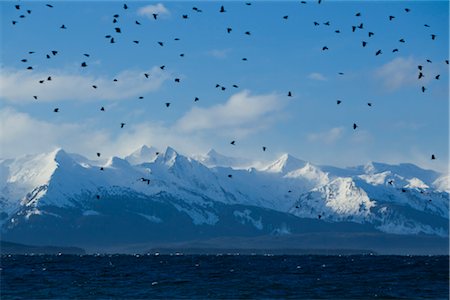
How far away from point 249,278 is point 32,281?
32999 mm

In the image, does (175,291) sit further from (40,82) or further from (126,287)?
(40,82)

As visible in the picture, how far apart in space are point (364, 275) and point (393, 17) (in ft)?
277

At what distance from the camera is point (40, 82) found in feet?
324

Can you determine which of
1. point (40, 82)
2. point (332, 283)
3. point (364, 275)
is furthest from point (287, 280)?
point (40, 82)

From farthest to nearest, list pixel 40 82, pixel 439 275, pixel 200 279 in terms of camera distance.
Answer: pixel 439 275 < pixel 200 279 < pixel 40 82

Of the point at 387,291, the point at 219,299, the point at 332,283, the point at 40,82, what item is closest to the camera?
the point at 40,82

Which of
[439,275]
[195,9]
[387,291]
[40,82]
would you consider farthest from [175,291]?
[439,275]

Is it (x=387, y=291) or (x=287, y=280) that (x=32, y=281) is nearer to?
(x=287, y=280)

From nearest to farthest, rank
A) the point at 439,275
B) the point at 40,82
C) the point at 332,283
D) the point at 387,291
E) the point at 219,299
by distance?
the point at 40,82
the point at 219,299
the point at 387,291
the point at 332,283
the point at 439,275

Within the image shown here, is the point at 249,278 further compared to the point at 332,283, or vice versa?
the point at 249,278

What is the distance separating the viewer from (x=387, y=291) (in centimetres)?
12400

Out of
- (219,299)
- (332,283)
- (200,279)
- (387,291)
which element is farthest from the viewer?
(200,279)

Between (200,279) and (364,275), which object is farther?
(364,275)

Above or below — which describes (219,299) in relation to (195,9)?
below
